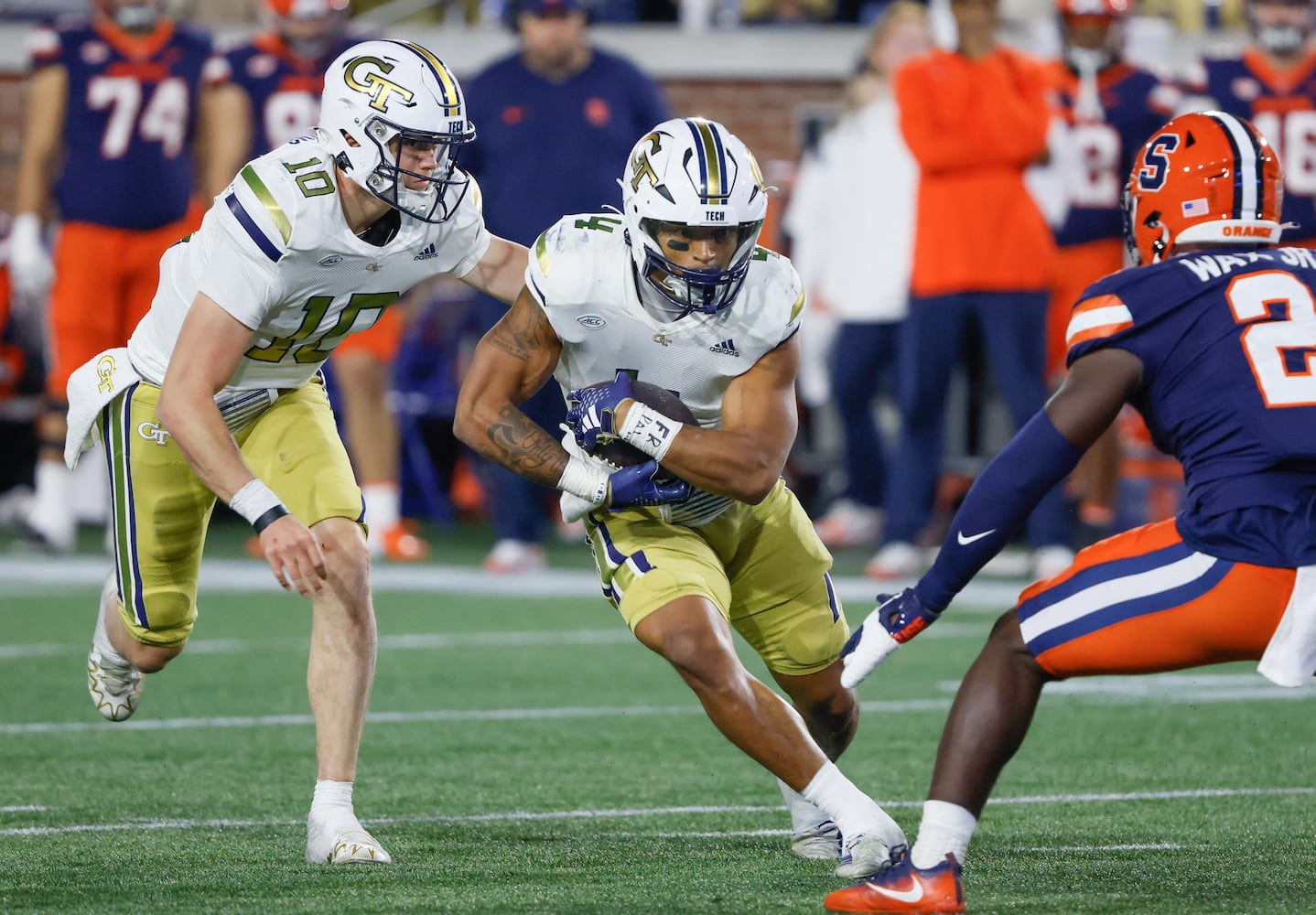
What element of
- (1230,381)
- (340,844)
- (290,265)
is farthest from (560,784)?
(1230,381)

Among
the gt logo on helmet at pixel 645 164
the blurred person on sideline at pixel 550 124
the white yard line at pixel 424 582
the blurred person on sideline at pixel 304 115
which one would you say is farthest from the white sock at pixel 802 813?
the blurred person on sideline at pixel 304 115

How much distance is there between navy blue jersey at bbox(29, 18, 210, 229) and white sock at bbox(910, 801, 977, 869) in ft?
21.7

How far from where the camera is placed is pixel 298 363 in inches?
189

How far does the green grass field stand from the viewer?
3.91 m

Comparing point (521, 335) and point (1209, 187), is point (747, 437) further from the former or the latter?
point (1209, 187)

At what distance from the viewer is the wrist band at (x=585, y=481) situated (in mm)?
4367

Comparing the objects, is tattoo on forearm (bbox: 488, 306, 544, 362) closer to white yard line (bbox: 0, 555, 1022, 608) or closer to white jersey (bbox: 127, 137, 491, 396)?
white jersey (bbox: 127, 137, 491, 396)

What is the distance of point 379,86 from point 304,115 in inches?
202

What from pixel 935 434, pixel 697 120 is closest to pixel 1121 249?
pixel 935 434

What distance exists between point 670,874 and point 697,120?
1.55 m

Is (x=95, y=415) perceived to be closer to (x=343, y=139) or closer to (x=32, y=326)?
(x=343, y=139)

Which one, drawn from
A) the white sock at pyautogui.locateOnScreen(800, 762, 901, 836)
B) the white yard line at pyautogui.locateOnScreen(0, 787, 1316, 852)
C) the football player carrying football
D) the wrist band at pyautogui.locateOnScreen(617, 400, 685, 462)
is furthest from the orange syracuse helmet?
the white yard line at pyautogui.locateOnScreen(0, 787, 1316, 852)

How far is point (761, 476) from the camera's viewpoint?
434cm

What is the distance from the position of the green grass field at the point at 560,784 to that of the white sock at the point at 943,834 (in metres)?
0.22
